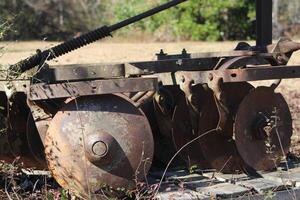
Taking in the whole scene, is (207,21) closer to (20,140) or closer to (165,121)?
(165,121)

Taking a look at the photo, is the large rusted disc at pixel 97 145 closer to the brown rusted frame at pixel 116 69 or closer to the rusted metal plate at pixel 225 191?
the brown rusted frame at pixel 116 69

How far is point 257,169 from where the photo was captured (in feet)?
18.4

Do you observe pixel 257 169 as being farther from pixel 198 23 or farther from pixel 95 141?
pixel 198 23

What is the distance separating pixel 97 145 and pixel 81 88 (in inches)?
16.3

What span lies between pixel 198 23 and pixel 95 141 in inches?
746

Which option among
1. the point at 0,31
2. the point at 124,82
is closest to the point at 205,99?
the point at 124,82

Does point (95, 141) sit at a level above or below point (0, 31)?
below

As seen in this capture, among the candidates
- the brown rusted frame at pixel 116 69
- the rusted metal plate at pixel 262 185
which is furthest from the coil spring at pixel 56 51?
the rusted metal plate at pixel 262 185

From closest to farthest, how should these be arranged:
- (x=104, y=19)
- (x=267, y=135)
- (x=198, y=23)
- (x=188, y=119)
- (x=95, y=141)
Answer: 1. (x=95, y=141)
2. (x=267, y=135)
3. (x=188, y=119)
4. (x=198, y=23)
5. (x=104, y=19)

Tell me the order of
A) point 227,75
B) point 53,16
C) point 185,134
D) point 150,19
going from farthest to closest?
point 53,16
point 150,19
point 185,134
point 227,75

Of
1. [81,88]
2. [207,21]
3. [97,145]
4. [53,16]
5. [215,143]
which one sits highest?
[53,16]

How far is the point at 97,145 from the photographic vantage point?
15.4 feet

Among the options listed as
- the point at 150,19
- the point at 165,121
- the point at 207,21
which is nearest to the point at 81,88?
the point at 165,121

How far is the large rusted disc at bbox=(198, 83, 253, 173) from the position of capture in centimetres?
569
